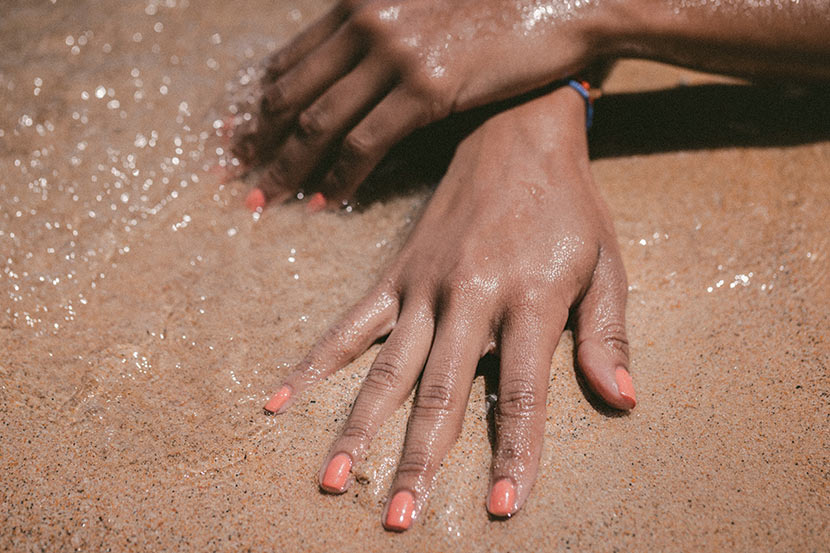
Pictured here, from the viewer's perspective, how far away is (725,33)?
1.73 metres

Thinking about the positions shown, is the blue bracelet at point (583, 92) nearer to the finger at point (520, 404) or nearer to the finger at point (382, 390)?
the finger at point (520, 404)

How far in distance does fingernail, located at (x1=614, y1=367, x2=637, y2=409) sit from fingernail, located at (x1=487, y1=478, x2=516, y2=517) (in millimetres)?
357

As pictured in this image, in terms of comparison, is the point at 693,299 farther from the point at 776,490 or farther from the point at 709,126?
the point at 709,126

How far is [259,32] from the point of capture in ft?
8.63

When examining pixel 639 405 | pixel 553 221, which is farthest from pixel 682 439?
pixel 553 221

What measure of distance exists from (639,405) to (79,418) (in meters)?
1.35

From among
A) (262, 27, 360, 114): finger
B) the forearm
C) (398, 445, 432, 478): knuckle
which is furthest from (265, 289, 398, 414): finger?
the forearm

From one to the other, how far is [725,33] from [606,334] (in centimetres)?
103

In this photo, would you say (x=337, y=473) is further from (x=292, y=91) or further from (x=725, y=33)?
(x=725, y=33)

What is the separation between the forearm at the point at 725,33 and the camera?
170 cm

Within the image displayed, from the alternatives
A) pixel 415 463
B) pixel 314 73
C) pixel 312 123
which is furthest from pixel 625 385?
pixel 314 73

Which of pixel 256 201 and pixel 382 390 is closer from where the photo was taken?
pixel 382 390

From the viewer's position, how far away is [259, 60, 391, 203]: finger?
5.77 ft

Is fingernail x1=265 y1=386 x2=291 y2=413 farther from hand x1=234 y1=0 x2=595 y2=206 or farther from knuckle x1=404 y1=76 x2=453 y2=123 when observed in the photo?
knuckle x1=404 y1=76 x2=453 y2=123
